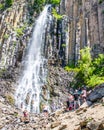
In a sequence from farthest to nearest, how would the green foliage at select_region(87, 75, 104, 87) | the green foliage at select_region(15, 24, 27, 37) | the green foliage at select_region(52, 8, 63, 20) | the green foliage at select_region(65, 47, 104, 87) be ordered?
the green foliage at select_region(15, 24, 27, 37) → the green foliage at select_region(52, 8, 63, 20) → the green foliage at select_region(65, 47, 104, 87) → the green foliage at select_region(87, 75, 104, 87)

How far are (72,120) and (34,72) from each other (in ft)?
70.1

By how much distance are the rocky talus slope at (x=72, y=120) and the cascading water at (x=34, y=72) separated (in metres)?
9.72

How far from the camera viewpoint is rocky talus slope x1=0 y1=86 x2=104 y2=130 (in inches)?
536

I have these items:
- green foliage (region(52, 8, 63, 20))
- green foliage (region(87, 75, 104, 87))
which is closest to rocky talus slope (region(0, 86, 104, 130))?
green foliage (region(87, 75, 104, 87))

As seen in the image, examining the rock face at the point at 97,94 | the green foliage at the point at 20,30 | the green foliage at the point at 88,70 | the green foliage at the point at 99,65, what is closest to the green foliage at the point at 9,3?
the green foliage at the point at 20,30

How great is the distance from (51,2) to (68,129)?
36896 mm

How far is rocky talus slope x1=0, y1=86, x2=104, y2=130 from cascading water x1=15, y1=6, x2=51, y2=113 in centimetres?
972

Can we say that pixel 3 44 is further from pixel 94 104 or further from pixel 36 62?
pixel 94 104

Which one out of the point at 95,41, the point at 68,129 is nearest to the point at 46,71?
the point at 95,41

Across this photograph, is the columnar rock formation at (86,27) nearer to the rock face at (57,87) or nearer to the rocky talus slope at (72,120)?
the rock face at (57,87)

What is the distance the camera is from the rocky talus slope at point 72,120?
1361cm

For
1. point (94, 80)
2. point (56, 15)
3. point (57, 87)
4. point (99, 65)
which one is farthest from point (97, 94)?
point (56, 15)

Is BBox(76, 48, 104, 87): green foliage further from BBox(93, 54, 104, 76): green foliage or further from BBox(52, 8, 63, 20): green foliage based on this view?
BBox(52, 8, 63, 20): green foliage

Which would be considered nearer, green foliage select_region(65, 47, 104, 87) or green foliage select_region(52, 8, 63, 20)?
green foliage select_region(65, 47, 104, 87)
